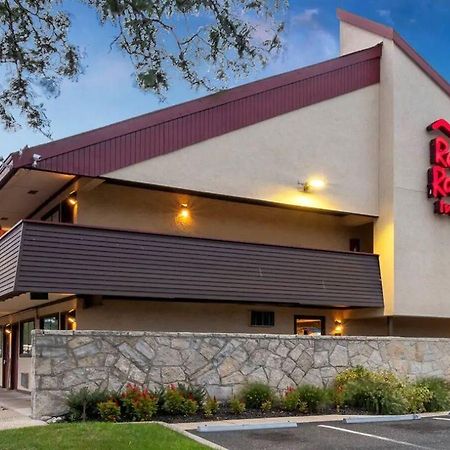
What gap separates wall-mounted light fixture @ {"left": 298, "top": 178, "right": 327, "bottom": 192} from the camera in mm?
19922

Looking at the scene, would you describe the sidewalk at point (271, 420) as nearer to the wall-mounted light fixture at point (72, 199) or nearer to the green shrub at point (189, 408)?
the green shrub at point (189, 408)

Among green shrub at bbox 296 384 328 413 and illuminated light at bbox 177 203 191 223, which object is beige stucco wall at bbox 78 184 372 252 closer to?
illuminated light at bbox 177 203 191 223

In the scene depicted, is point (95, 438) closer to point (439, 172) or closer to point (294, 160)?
point (294, 160)

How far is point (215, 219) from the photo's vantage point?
20.2m

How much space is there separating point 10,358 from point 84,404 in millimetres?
13185

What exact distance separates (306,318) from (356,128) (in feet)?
20.6

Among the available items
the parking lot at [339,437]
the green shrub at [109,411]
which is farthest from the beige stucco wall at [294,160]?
the parking lot at [339,437]

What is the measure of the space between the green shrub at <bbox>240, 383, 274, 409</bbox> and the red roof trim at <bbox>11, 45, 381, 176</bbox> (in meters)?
6.39

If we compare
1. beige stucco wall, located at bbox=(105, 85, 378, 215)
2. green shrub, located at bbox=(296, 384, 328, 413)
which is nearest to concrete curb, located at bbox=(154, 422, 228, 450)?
green shrub, located at bbox=(296, 384, 328, 413)

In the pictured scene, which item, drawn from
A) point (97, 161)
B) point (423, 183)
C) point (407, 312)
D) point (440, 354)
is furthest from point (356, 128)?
point (97, 161)

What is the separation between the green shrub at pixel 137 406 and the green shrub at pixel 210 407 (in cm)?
105

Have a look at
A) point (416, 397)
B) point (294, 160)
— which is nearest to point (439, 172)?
point (294, 160)

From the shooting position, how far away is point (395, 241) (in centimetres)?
2064

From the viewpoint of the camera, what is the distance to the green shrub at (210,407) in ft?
43.3
